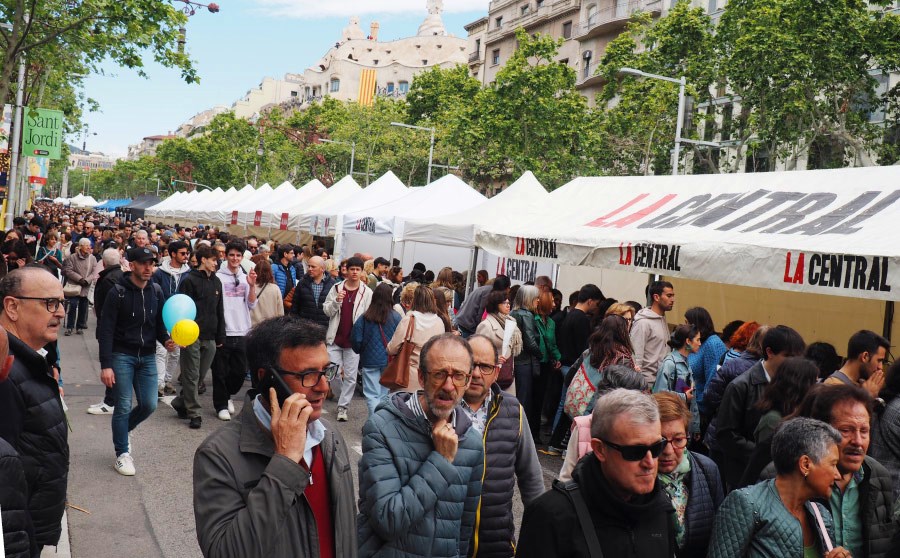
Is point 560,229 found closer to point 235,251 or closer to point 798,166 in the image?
point 235,251

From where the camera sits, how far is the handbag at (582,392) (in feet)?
22.0

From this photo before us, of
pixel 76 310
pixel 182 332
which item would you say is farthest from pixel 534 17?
pixel 182 332

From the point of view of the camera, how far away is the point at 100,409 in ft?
31.3

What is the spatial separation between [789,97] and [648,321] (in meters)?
21.6

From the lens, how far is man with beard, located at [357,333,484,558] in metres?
3.04

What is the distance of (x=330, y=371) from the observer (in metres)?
2.75

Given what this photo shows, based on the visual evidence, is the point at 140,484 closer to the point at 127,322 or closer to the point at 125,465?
the point at 125,465

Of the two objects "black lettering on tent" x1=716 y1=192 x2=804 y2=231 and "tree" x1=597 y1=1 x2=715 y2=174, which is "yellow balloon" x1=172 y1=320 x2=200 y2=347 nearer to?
"black lettering on tent" x1=716 y1=192 x2=804 y2=231

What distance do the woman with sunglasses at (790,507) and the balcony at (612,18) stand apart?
50126 millimetres

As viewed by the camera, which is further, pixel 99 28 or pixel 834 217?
pixel 99 28

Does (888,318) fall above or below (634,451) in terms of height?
above

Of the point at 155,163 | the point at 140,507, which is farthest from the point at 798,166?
the point at 155,163

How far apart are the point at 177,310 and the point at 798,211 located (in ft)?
20.0

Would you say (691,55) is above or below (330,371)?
above
